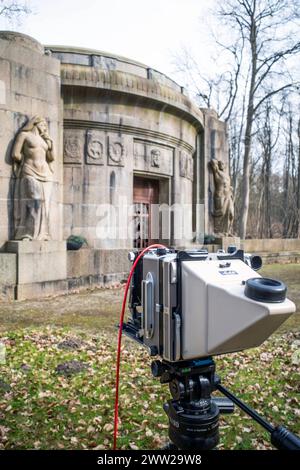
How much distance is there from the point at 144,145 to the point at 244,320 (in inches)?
442

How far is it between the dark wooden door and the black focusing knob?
35.6 feet

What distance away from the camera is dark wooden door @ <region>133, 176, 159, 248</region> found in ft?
40.9

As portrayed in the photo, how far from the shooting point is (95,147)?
1104 centimetres

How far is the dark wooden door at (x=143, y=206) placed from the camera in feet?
40.9

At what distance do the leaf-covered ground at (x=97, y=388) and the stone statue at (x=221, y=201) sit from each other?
957 centimetres

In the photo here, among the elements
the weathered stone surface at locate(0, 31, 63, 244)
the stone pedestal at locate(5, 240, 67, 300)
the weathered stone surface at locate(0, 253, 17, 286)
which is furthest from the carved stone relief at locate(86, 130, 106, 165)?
the weathered stone surface at locate(0, 253, 17, 286)

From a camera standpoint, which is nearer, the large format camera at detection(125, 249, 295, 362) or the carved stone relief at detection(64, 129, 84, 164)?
the large format camera at detection(125, 249, 295, 362)

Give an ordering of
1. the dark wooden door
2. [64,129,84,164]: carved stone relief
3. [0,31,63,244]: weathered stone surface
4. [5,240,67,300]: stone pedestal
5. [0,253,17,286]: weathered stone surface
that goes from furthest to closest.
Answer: the dark wooden door → [64,129,84,164]: carved stone relief → [0,31,63,244]: weathered stone surface → [5,240,67,300]: stone pedestal → [0,253,17,286]: weathered stone surface

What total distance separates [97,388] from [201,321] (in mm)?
2936

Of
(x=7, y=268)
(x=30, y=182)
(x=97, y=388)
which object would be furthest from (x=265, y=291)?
(x=30, y=182)

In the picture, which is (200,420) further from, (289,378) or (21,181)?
(21,181)

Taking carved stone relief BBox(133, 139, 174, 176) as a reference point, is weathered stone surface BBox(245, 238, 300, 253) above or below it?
below

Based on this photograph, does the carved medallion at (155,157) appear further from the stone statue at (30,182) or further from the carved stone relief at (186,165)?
the stone statue at (30,182)

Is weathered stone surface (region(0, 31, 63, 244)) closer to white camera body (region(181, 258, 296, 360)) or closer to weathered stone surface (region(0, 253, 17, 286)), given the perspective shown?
weathered stone surface (region(0, 253, 17, 286))
